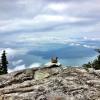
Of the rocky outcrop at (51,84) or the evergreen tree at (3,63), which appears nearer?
the rocky outcrop at (51,84)

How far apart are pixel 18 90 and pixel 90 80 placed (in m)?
4.04

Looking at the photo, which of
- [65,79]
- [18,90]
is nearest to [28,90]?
[18,90]

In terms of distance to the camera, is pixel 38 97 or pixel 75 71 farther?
pixel 75 71

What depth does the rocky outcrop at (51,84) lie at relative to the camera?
23.5 metres

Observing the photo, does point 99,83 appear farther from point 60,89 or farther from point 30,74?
point 30,74

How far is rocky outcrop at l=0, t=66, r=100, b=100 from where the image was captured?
2353cm

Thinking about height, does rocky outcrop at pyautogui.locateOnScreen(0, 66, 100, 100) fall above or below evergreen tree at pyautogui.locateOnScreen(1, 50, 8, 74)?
below

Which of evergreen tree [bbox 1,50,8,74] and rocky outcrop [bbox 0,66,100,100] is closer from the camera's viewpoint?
rocky outcrop [bbox 0,66,100,100]

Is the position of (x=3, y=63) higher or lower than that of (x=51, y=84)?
higher

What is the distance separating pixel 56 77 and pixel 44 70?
1350 millimetres

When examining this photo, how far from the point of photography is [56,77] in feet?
82.0

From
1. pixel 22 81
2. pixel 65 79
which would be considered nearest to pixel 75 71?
pixel 65 79

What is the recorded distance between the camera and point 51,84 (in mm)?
24312

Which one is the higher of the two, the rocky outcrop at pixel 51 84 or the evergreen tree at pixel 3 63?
the evergreen tree at pixel 3 63
